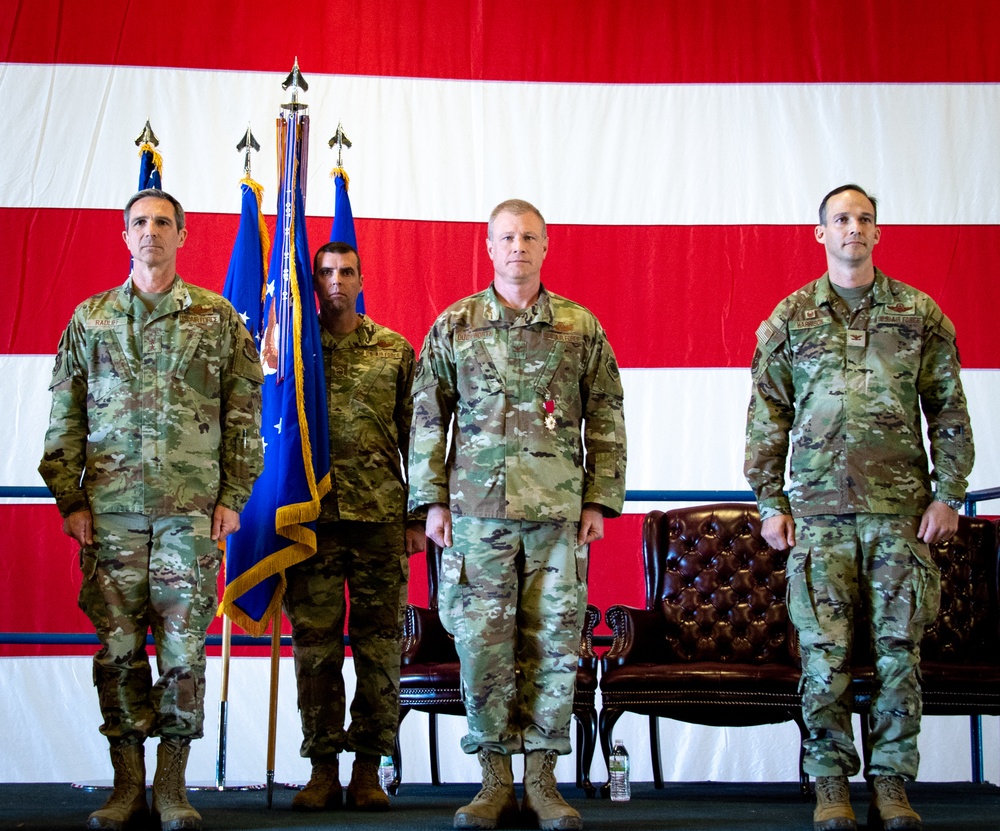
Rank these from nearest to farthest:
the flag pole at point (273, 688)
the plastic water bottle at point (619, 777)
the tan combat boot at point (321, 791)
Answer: the tan combat boot at point (321, 791), the flag pole at point (273, 688), the plastic water bottle at point (619, 777)

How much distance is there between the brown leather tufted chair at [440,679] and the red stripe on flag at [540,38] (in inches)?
97.8

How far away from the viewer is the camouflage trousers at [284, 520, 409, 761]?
346 cm

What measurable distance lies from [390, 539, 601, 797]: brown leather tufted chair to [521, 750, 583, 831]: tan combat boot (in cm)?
86

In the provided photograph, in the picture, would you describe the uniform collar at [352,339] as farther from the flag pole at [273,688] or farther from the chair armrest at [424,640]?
the chair armrest at [424,640]

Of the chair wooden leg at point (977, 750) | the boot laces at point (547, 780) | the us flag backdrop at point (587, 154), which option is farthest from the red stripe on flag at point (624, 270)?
the boot laces at point (547, 780)

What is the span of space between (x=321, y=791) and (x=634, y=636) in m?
1.23

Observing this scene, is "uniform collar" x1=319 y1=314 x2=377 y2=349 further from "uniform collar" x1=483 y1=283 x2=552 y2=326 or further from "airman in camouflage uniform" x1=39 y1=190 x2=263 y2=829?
"uniform collar" x1=483 y1=283 x2=552 y2=326

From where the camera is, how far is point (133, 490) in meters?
2.95

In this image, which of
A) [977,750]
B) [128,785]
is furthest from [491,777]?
[977,750]

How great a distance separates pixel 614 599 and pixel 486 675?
2143 millimetres

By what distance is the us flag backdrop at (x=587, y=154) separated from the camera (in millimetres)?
5078

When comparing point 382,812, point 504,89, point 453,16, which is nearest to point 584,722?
point 382,812

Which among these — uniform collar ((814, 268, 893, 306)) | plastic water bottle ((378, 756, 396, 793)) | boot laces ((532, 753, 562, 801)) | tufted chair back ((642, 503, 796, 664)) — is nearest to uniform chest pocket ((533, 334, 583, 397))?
uniform collar ((814, 268, 893, 306))

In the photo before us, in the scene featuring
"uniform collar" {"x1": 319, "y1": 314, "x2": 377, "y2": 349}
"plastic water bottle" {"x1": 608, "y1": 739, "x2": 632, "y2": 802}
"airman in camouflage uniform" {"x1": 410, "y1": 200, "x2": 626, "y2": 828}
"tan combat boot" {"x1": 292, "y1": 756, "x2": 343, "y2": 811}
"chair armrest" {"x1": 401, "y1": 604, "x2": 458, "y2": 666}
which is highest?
"uniform collar" {"x1": 319, "y1": 314, "x2": 377, "y2": 349}
